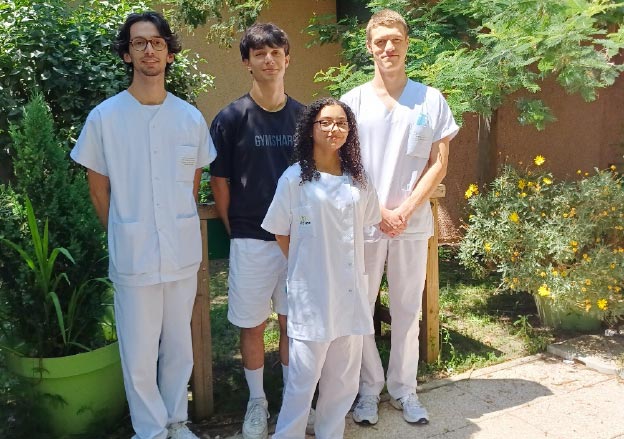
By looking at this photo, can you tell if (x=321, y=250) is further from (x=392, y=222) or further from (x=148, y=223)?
(x=148, y=223)

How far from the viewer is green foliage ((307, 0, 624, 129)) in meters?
3.88

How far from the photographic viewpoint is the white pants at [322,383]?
2.76 m

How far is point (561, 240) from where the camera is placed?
420 centimetres

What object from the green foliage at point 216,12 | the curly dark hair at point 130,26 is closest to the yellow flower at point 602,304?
the curly dark hair at point 130,26

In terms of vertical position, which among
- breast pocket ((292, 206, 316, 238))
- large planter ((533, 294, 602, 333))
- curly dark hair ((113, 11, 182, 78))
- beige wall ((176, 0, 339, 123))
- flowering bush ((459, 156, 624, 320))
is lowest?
large planter ((533, 294, 602, 333))

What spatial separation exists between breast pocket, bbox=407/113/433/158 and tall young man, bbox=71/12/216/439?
3.26 ft

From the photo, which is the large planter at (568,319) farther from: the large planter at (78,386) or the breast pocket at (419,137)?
the large planter at (78,386)

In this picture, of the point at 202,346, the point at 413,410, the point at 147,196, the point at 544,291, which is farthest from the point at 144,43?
the point at 544,291

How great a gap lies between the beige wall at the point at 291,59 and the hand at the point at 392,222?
456cm

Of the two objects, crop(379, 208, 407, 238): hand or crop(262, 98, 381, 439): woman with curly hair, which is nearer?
crop(262, 98, 381, 439): woman with curly hair

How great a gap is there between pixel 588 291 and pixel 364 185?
2.16 m

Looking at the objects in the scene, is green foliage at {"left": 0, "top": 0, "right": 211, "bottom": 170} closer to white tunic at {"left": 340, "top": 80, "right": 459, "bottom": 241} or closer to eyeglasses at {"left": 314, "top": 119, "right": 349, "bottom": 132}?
white tunic at {"left": 340, "top": 80, "right": 459, "bottom": 241}

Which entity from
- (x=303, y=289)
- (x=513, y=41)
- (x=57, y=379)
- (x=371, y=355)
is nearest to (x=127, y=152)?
(x=303, y=289)

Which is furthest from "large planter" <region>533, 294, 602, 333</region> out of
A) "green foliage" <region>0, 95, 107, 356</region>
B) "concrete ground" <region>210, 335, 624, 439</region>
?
"green foliage" <region>0, 95, 107, 356</region>
